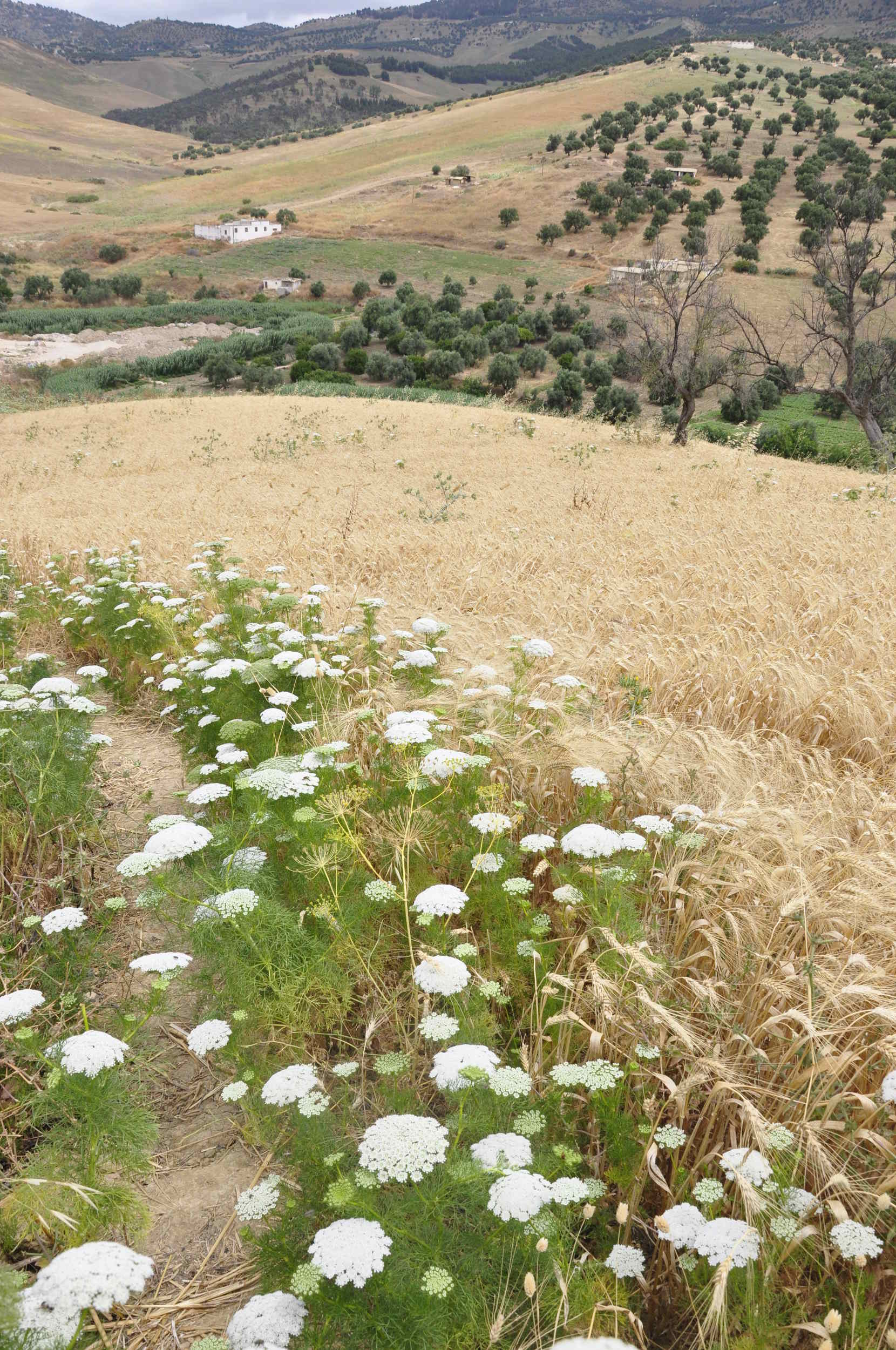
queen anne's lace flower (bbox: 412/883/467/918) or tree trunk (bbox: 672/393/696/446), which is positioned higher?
queen anne's lace flower (bbox: 412/883/467/918)

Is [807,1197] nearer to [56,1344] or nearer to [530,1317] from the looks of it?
[530,1317]

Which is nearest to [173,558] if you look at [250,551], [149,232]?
[250,551]

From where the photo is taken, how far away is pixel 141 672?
7465mm

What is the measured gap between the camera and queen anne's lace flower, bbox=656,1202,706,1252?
1994 millimetres

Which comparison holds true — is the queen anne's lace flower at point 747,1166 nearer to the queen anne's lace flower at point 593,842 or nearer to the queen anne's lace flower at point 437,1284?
the queen anne's lace flower at point 437,1284

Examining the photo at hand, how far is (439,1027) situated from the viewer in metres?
2.36

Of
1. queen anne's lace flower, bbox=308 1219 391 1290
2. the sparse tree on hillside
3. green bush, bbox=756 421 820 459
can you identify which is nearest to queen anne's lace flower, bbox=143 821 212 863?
queen anne's lace flower, bbox=308 1219 391 1290

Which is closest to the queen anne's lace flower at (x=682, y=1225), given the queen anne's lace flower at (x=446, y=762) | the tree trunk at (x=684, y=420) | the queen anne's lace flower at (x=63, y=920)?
the queen anne's lace flower at (x=446, y=762)

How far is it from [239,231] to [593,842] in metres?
106

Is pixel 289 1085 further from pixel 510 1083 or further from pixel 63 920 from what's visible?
pixel 63 920

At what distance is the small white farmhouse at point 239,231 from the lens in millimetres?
92562

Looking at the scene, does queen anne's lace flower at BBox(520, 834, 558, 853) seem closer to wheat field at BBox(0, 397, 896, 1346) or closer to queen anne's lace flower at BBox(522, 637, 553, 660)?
wheat field at BBox(0, 397, 896, 1346)

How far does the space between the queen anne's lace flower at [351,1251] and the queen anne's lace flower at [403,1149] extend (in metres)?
0.11

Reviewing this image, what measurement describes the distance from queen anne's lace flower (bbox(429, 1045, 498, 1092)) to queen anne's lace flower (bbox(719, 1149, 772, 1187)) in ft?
2.11
